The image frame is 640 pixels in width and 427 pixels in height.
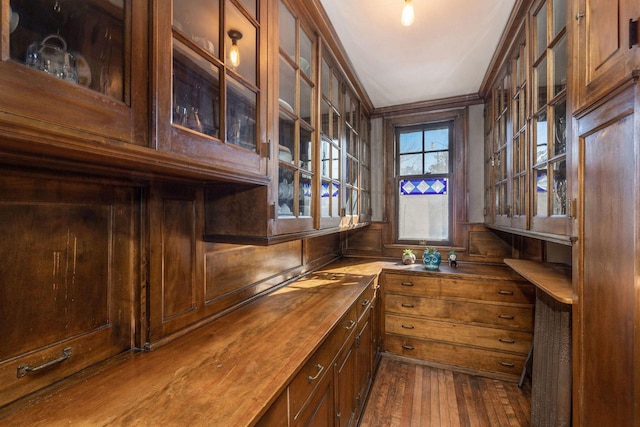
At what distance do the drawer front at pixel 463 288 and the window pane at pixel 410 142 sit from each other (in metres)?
1.55

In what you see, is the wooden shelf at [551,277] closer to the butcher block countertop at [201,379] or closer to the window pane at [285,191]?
the butcher block countertop at [201,379]

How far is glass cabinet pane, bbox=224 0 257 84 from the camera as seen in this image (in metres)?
1.05

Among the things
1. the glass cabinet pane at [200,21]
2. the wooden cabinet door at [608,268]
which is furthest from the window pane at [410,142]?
the glass cabinet pane at [200,21]

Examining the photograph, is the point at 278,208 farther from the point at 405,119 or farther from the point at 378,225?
the point at 405,119

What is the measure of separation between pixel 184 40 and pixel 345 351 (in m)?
1.57

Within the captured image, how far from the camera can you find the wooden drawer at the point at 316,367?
3.26 feet

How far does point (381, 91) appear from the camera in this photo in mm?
2943

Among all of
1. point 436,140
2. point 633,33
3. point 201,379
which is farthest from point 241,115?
point 436,140

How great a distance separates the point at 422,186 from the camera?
336cm

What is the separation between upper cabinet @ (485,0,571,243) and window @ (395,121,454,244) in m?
0.88

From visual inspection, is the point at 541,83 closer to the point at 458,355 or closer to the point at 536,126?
the point at 536,126

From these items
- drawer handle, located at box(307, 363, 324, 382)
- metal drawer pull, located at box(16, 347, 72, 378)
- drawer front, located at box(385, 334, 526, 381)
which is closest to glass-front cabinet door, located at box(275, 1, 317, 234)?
drawer handle, located at box(307, 363, 324, 382)

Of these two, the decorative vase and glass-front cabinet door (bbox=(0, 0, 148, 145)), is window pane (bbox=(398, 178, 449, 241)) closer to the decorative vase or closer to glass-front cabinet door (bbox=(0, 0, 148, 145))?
the decorative vase

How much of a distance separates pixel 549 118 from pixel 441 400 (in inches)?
80.7
